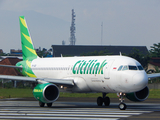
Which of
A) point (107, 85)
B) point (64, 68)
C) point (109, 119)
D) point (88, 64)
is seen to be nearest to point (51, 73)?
point (64, 68)

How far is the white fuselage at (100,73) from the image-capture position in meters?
19.7

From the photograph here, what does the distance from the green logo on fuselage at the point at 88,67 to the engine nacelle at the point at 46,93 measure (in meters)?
2.50

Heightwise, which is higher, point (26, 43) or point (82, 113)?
point (26, 43)

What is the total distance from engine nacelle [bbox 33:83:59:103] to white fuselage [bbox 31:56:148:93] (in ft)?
6.43

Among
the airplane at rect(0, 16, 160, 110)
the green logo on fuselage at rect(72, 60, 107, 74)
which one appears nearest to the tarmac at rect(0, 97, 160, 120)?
the airplane at rect(0, 16, 160, 110)

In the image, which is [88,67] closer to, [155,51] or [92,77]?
[92,77]

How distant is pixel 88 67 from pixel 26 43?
11686 mm

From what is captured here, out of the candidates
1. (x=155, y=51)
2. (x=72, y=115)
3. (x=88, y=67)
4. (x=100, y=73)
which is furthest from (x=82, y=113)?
(x=155, y=51)

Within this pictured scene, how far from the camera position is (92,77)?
897 inches

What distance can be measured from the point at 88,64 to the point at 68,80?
7.26ft

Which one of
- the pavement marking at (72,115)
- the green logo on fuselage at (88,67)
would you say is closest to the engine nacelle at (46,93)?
the green logo on fuselage at (88,67)

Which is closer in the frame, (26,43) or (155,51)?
(26,43)

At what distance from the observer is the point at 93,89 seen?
23359mm

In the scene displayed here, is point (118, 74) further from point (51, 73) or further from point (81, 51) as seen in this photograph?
point (81, 51)
